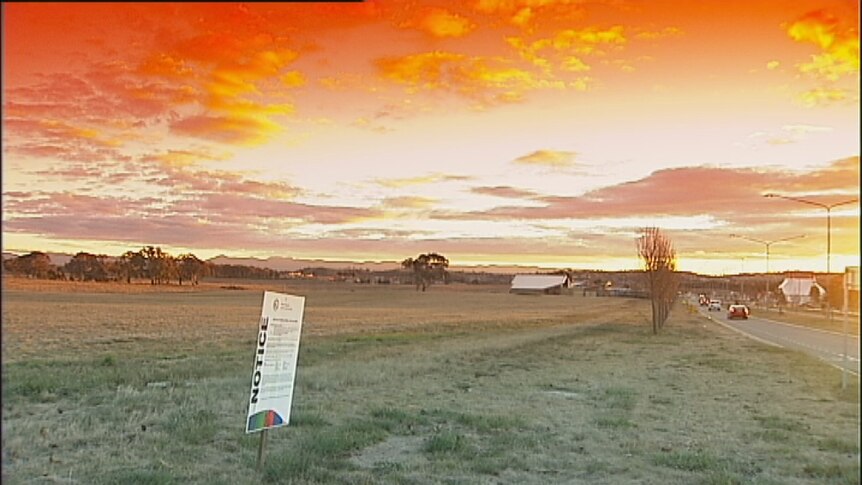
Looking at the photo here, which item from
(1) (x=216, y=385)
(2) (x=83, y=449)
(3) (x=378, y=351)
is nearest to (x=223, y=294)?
(3) (x=378, y=351)

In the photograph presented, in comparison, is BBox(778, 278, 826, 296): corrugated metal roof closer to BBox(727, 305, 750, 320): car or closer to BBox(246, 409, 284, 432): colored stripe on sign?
BBox(246, 409, 284, 432): colored stripe on sign

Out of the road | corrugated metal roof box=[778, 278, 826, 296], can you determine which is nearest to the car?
the road

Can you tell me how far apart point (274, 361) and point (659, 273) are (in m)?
31.4

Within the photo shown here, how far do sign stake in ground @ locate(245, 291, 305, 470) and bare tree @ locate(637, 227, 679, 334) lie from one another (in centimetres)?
2718

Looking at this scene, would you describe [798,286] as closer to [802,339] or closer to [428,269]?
[802,339]

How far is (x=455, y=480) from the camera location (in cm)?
850

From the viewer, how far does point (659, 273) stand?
123ft

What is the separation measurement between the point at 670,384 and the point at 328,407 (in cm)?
769

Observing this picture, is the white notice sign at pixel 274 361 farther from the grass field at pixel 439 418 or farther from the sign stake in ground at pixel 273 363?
the grass field at pixel 439 418

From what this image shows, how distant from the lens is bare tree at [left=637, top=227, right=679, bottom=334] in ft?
116

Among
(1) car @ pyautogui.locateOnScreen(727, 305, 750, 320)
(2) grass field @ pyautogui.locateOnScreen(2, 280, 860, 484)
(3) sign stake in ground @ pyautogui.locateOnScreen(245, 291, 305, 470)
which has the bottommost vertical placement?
(2) grass field @ pyautogui.locateOnScreen(2, 280, 860, 484)

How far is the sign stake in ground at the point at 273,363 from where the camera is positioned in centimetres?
844

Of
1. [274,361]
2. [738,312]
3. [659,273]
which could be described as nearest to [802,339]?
[659,273]

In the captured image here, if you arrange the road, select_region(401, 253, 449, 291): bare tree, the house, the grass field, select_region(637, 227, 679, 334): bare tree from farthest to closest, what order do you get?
select_region(401, 253, 449, 291): bare tree → select_region(637, 227, 679, 334): bare tree → the road → the grass field → the house
